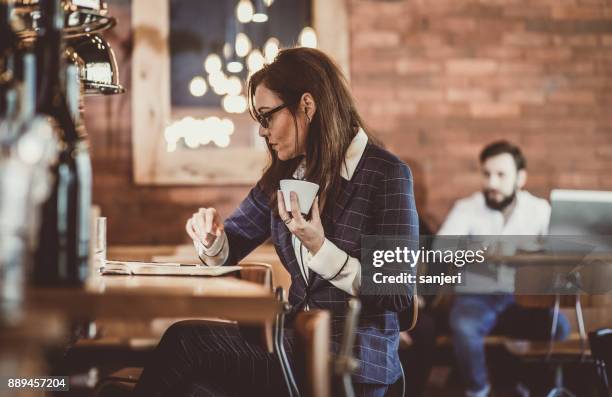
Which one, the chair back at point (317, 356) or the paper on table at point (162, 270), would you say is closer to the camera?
the chair back at point (317, 356)

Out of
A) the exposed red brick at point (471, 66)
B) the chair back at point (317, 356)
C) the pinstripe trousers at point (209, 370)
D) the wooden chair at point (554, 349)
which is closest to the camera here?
the chair back at point (317, 356)

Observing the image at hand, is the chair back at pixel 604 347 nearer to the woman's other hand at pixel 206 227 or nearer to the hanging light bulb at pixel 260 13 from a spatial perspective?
the woman's other hand at pixel 206 227

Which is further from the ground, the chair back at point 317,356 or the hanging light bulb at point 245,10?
the hanging light bulb at point 245,10

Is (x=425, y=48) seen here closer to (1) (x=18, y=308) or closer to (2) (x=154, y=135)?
(2) (x=154, y=135)

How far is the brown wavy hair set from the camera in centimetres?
189

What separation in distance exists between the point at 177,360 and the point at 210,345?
0.30ft

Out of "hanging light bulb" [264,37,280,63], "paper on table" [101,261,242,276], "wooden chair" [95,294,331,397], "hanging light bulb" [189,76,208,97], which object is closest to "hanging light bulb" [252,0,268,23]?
"hanging light bulb" [264,37,280,63]

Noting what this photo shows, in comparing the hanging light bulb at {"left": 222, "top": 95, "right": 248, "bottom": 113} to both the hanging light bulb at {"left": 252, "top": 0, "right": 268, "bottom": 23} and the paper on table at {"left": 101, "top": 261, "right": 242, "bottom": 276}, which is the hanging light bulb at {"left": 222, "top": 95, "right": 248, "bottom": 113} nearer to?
the hanging light bulb at {"left": 252, "top": 0, "right": 268, "bottom": 23}

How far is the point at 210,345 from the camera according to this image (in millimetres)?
1713

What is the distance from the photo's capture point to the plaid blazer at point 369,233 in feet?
5.62

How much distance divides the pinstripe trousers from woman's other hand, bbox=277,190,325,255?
0.28 metres

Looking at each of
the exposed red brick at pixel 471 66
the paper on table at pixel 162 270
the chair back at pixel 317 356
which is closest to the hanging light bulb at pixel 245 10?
the exposed red brick at pixel 471 66

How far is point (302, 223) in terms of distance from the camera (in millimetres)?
1554

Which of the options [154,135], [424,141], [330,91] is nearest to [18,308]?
[330,91]
